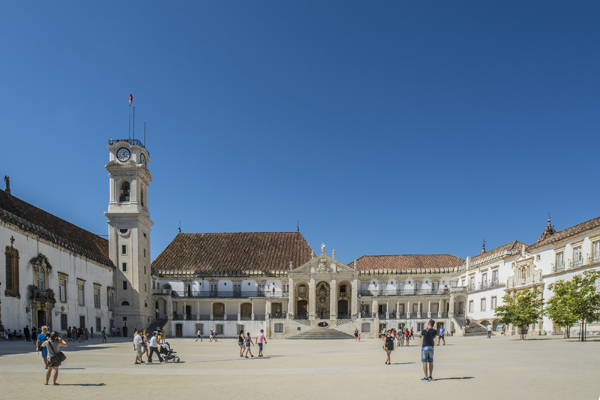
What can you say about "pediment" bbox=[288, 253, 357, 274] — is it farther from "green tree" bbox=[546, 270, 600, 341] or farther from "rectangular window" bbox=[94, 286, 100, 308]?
"green tree" bbox=[546, 270, 600, 341]

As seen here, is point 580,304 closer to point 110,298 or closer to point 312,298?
point 312,298

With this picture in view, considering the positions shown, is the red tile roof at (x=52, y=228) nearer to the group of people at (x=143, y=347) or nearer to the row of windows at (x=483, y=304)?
the group of people at (x=143, y=347)

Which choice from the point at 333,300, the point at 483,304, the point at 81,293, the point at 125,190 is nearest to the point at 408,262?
the point at 333,300

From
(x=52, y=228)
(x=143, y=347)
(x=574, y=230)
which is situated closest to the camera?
(x=143, y=347)

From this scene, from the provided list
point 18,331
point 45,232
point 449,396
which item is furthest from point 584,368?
point 45,232

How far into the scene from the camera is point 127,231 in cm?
5422

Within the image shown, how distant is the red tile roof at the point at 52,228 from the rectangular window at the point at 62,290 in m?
2.97

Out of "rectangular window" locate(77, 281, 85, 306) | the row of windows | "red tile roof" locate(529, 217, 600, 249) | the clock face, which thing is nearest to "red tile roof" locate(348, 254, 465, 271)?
the row of windows

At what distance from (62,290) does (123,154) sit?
657 inches

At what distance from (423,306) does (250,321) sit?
20.2 meters

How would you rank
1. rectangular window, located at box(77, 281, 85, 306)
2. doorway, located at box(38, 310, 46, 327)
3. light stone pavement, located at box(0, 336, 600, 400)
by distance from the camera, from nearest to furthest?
light stone pavement, located at box(0, 336, 600, 400) → doorway, located at box(38, 310, 46, 327) → rectangular window, located at box(77, 281, 85, 306)

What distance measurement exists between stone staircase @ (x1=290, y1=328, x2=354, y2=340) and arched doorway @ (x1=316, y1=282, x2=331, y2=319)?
804cm

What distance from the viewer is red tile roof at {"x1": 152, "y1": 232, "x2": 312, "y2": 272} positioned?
63625mm

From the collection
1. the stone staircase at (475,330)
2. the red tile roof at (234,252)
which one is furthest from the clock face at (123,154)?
the stone staircase at (475,330)
